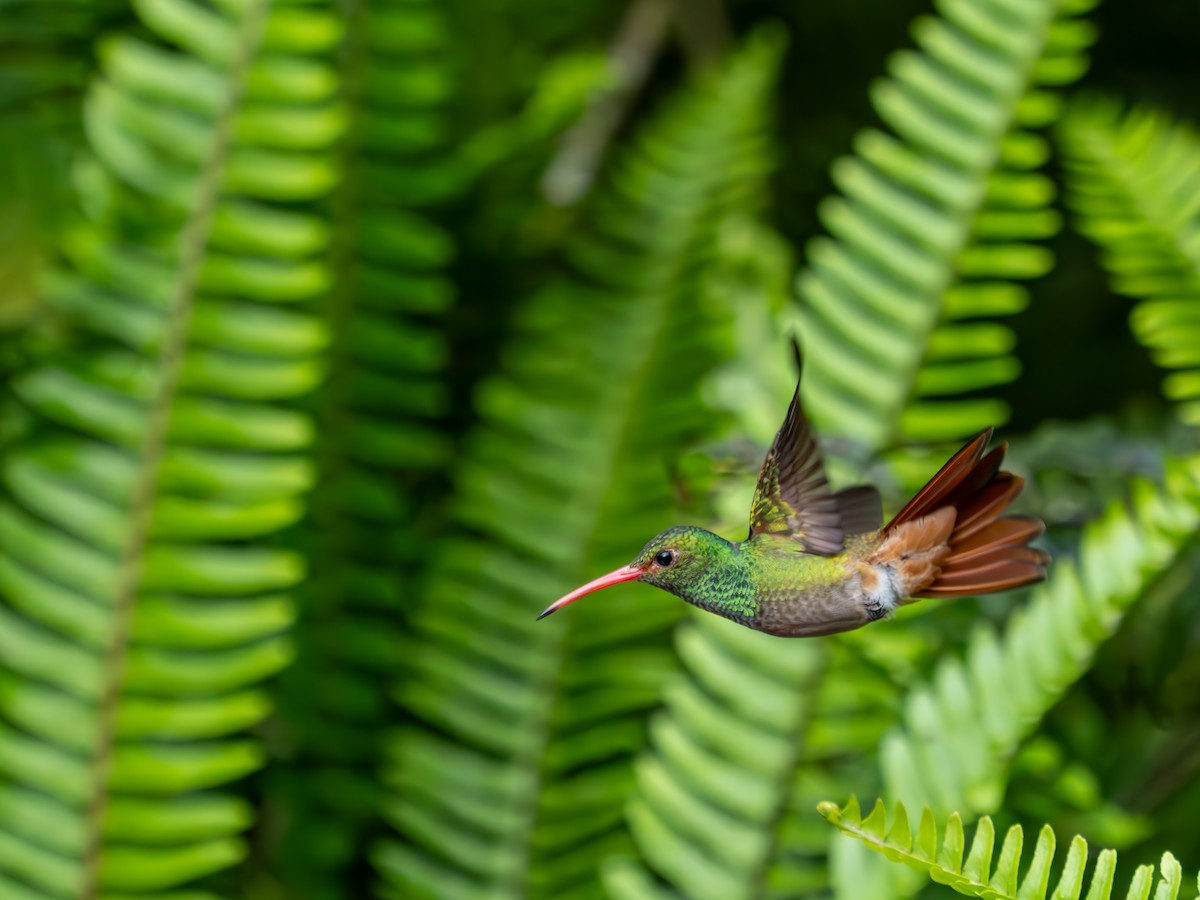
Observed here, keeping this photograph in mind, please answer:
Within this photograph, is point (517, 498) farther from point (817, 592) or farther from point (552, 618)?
point (817, 592)

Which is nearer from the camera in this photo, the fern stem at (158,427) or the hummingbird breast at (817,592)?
the hummingbird breast at (817,592)

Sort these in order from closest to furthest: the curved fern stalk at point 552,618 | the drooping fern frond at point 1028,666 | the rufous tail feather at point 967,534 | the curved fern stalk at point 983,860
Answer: the rufous tail feather at point 967,534 → the curved fern stalk at point 983,860 → the drooping fern frond at point 1028,666 → the curved fern stalk at point 552,618

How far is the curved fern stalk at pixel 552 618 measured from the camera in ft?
3.85

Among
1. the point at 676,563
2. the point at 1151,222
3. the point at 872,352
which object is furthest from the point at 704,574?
the point at 1151,222

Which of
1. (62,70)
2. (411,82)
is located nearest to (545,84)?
(411,82)

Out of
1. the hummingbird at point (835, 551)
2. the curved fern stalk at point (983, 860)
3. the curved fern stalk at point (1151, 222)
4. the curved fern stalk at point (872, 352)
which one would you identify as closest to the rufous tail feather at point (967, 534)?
the hummingbird at point (835, 551)

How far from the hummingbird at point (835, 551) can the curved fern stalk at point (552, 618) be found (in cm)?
73

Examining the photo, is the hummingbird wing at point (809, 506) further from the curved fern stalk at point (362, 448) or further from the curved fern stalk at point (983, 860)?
the curved fern stalk at point (362, 448)

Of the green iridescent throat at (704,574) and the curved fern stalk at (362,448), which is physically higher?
the green iridescent throat at (704,574)

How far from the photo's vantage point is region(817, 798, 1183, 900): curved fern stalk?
580mm

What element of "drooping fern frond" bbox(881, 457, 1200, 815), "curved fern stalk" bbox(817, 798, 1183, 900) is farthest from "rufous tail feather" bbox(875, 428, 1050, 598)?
"drooping fern frond" bbox(881, 457, 1200, 815)

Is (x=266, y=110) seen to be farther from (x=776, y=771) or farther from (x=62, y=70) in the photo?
(x=776, y=771)

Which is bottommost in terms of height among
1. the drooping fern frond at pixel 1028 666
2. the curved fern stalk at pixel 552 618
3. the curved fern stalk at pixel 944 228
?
the curved fern stalk at pixel 552 618

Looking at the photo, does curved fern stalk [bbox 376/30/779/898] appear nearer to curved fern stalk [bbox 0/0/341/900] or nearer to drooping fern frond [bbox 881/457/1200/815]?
curved fern stalk [bbox 0/0/341/900]
